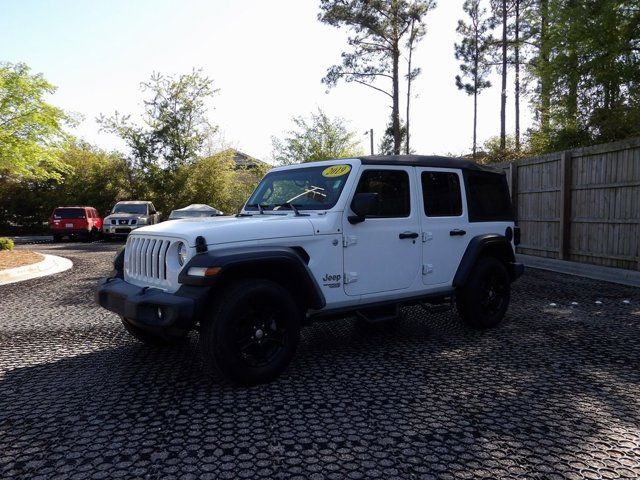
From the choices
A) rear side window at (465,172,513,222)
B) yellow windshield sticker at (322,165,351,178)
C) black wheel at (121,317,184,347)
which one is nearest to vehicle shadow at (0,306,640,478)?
black wheel at (121,317,184,347)

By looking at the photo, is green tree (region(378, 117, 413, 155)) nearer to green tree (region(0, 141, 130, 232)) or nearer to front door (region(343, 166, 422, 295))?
green tree (region(0, 141, 130, 232))

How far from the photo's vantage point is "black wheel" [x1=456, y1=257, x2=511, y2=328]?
543 centimetres

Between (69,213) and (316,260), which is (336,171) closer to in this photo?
(316,260)

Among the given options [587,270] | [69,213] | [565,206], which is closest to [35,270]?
[587,270]

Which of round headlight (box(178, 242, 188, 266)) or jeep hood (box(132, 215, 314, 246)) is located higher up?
jeep hood (box(132, 215, 314, 246))

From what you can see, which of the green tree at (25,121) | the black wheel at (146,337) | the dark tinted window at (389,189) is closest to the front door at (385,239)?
the dark tinted window at (389,189)

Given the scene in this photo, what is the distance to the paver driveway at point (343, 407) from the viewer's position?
2672 mm

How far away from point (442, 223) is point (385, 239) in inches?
34.7

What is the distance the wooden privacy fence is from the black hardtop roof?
5.38 meters

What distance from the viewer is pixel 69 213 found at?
74.0 feet

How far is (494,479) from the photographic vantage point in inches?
98.2

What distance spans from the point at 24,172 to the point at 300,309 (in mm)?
15483

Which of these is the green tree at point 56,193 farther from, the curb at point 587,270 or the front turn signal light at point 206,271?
the front turn signal light at point 206,271

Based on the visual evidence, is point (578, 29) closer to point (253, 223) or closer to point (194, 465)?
point (253, 223)
